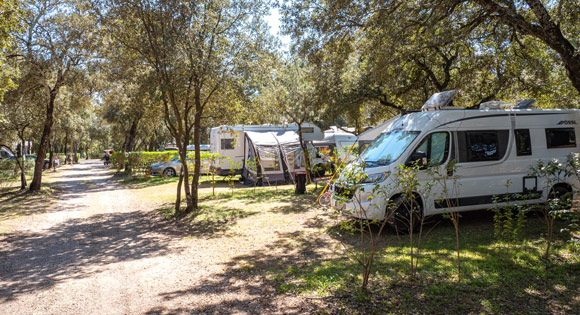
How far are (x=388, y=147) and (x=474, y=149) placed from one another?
1650 mm

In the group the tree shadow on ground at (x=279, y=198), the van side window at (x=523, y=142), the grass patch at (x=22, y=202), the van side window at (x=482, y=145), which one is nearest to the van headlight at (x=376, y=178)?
the van side window at (x=482, y=145)

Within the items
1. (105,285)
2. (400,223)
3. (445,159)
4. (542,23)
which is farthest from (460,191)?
(105,285)

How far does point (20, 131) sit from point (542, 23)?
19.3m

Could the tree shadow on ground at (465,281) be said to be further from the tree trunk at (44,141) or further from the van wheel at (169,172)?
the van wheel at (169,172)

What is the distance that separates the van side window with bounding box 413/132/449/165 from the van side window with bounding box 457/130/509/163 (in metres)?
0.30

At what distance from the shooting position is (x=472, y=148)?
7.05 m

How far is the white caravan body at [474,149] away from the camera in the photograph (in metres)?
6.72

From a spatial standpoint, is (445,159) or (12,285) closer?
(12,285)

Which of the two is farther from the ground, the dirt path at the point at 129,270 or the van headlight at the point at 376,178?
the van headlight at the point at 376,178

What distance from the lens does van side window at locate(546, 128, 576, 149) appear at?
24.8 ft

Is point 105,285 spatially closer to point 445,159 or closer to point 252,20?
point 445,159

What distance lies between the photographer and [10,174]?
50.8 feet

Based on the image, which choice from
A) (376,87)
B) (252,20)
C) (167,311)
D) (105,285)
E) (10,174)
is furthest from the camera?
(10,174)

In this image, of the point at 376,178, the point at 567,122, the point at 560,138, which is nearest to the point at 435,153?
the point at 376,178
